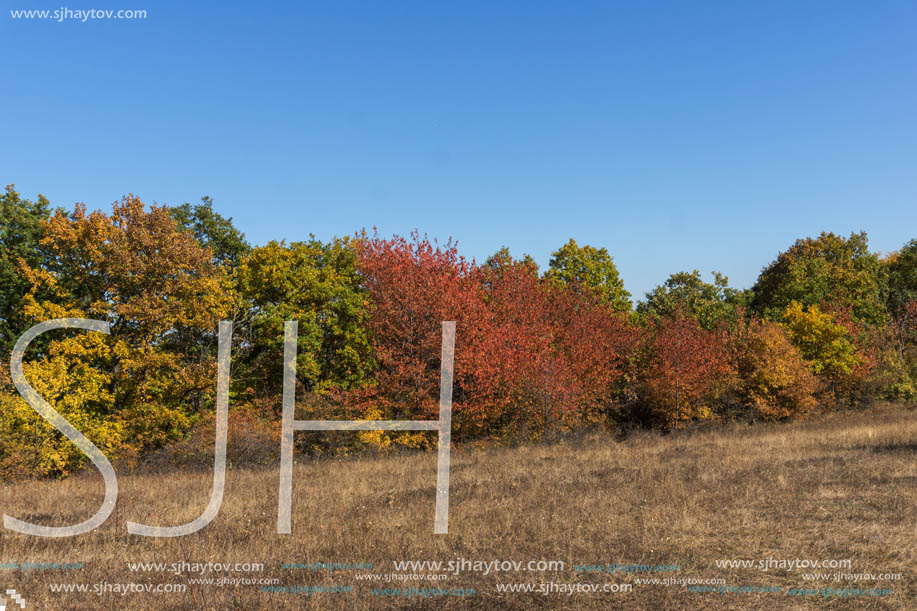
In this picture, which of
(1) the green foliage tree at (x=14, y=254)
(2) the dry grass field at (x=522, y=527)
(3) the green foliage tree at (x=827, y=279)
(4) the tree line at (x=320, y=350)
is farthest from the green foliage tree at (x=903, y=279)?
(1) the green foliage tree at (x=14, y=254)

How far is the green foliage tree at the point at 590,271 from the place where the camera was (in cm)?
4138

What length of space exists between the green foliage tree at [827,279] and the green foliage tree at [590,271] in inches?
471

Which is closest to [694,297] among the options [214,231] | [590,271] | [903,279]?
[590,271]

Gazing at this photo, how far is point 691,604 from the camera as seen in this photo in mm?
7336

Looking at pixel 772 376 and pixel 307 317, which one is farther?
pixel 772 376

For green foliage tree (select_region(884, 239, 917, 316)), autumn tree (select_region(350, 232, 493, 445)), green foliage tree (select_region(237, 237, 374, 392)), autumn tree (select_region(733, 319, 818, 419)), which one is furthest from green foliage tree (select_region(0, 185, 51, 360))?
green foliage tree (select_region(884, 239, 917, 316))

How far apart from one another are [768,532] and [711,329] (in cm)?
3326

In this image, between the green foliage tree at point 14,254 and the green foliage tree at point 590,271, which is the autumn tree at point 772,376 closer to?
the green foliage tree at point 590,271

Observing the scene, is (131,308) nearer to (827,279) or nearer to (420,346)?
(420,346)

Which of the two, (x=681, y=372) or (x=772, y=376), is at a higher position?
(x=681, y=372)

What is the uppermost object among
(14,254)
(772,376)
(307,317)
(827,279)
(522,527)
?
(827,279)

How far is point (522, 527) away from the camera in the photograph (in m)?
10.8

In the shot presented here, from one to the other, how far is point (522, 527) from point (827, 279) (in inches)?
2097

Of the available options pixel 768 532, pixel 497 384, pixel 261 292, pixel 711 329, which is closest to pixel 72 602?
pixel 768 532
